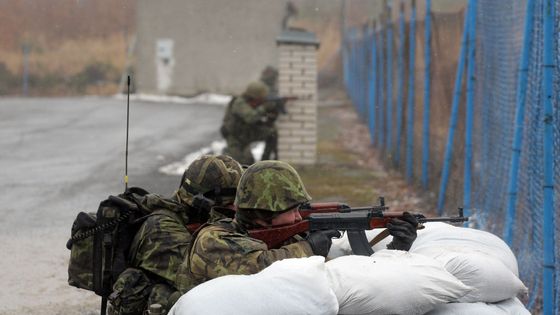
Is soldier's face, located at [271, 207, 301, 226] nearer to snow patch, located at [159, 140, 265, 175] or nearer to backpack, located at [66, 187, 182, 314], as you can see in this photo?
backpack, located at [66, 187, 182, 314]

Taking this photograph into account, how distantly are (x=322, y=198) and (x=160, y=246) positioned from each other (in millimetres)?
7618

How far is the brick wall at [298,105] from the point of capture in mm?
15953

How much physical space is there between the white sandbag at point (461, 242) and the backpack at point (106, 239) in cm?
126

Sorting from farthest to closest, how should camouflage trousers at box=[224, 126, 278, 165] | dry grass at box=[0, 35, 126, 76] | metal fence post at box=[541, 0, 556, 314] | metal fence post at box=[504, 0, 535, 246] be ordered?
dry grass at box=[0, 35, 126, 76] < camouflage trousers at box=[224, 126, 278, 165] < metal fence post at box=[504, 0, 535, 246] < metal fence post at box=[541, 0, 556, 314]

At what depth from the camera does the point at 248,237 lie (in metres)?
4.56

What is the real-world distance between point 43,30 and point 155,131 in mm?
25433

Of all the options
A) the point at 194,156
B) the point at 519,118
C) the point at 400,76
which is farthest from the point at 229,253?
the point at 194,156

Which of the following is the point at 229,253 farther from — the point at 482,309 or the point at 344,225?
the point at 482,309

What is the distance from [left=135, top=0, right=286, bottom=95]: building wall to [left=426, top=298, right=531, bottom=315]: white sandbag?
28.8 m

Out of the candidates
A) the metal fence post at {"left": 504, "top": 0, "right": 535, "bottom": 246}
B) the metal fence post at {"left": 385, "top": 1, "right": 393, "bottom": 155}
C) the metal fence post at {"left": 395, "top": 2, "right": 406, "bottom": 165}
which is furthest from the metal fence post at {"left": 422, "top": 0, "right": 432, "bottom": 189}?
the metal fence post at {"left": 504, "top": 0, "right": 535, "bottom": 246}

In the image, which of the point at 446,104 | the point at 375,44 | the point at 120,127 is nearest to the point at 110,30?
the point at 120,127

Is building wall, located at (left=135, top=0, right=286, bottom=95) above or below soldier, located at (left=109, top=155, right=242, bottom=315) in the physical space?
above

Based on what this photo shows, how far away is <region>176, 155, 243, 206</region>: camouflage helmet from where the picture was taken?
5305 millimetres

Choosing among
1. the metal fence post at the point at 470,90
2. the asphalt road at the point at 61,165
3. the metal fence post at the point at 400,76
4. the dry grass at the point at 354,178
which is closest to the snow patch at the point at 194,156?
the asphalt road at the point at 61,165
